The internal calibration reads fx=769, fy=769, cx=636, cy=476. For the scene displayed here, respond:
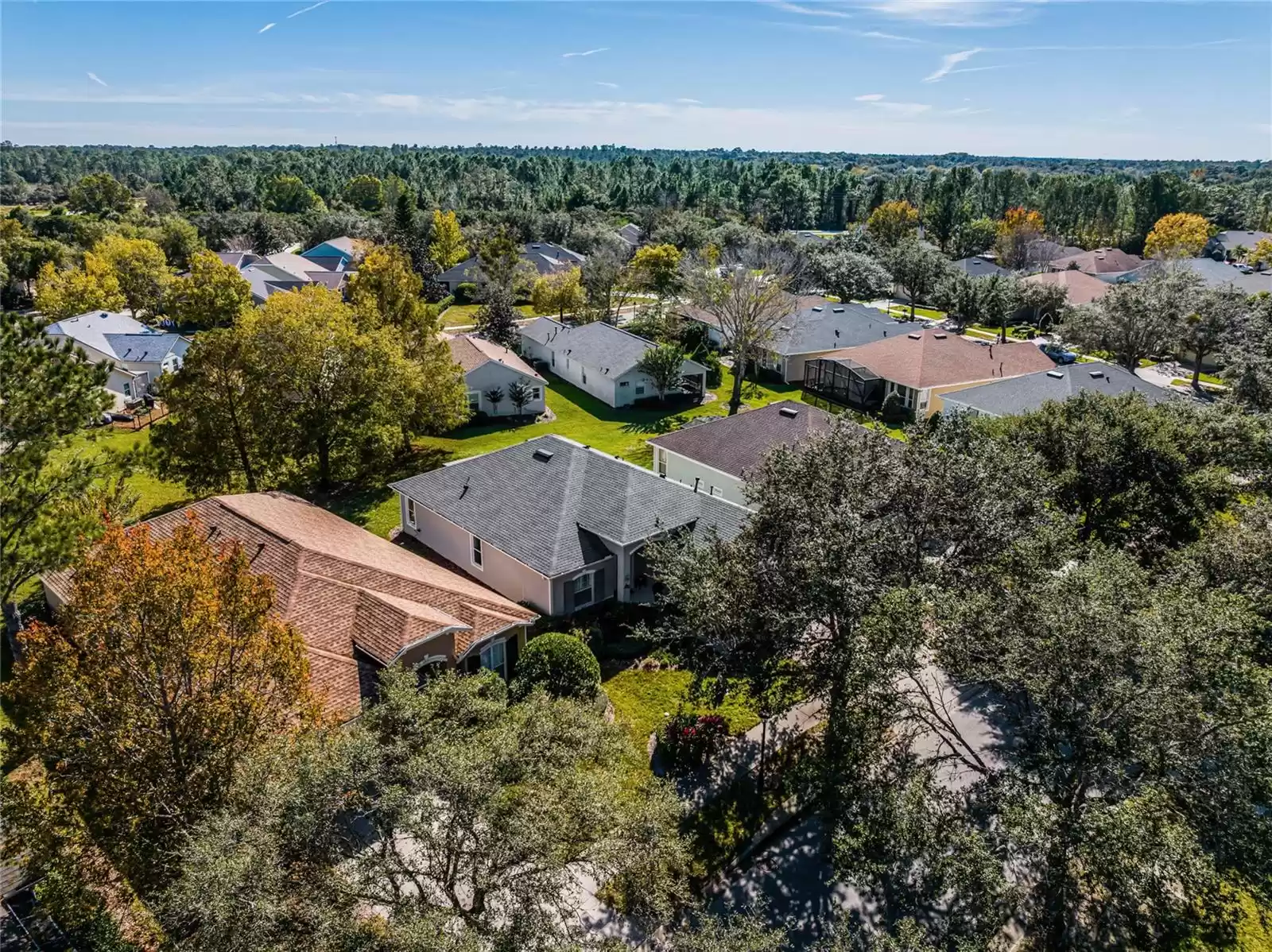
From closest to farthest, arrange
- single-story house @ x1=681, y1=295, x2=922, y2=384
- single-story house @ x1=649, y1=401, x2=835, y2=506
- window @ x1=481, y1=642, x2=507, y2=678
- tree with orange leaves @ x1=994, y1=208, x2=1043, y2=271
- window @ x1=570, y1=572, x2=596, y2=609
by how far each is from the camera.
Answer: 1. window @ x1=481, y1=642, x2=507, y2=678
2. window @ x1=570, y1=572, x2=596, y2=609
3. single-story house @ x1=649, y1=401, x2=835, y2=506
4. single-story house @ x1=681, y1=295, x2=922, y2=384
5. tree with orange leaves @ x1=994, y1=208, x2=1043, y2=271

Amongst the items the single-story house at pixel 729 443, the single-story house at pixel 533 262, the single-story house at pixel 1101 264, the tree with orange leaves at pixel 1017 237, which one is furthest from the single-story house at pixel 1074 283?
the single-story house at pixel 729 443

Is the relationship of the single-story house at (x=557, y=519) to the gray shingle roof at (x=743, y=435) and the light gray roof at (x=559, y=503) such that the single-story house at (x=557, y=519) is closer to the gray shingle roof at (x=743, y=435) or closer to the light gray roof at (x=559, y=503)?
the light gray roof at (x=559, y=503)

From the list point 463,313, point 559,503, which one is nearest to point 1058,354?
point 559,503

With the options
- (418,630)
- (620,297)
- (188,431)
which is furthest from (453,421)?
(620,297)

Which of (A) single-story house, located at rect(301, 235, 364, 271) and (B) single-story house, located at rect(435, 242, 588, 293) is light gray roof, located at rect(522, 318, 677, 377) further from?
(A) single-story house, located at rect(301, 235, 364, 271)

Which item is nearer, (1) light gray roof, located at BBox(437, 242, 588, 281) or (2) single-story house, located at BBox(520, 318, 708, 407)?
(2) single-story house, located at BBox(520, 318, 708, 407)

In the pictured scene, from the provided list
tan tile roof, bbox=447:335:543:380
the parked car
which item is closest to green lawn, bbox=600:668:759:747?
tan tile roof, bbox=447:335:543:380

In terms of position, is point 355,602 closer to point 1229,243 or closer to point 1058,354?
point 1058,354
